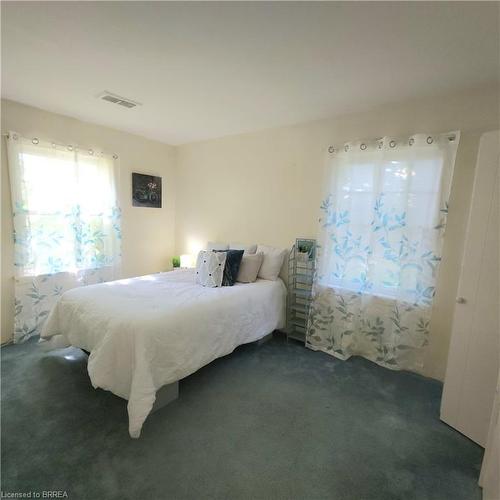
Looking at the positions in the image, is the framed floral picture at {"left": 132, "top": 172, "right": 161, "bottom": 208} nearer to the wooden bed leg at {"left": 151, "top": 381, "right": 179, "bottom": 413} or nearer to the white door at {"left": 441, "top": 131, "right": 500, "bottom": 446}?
the wooden bed leg at {"left": 151, "top": 381, "right": 179, "bottom": 413}

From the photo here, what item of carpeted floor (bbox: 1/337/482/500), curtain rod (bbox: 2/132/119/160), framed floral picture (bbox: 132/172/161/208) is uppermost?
curtain rod (bbox: 2/132/119/160)

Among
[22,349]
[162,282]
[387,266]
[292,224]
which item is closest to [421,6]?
[387,266]

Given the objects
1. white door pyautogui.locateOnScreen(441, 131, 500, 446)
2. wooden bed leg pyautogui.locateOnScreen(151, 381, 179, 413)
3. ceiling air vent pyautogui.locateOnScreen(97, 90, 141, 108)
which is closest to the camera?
white door pyautogui.locateOnScreen(441, 131, 500, 446)

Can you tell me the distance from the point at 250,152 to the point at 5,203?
2.62 m

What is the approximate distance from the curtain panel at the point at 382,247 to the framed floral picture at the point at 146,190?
2.45 m

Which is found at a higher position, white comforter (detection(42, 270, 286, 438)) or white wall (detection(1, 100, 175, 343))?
white wall (detection(1, 100, 175, 343))

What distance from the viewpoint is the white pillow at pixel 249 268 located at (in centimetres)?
300

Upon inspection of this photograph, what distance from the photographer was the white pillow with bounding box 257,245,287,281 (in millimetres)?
3137

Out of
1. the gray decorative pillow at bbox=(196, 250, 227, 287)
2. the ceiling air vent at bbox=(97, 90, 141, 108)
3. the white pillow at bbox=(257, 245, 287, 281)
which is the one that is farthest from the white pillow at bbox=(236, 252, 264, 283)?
the ceiling air vent at bbox=(97, 90, 141, 108)

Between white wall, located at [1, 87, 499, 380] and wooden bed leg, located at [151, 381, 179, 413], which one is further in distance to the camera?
white wall, located at [1, 87, 499, 380]

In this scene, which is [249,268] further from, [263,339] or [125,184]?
[125,184]

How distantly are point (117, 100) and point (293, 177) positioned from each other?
74.6 inches

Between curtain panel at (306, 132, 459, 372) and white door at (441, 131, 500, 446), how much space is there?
1.81 feet

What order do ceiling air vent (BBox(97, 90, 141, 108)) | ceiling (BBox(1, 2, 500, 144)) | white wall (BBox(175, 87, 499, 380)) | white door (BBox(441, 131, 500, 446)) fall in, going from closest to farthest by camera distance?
ceiling (BBox(1, 2, 500, 144)), white door (BBox(441, 131, 500, 446)), white wall (BBox(175, 87, 499, 380)), ceiling air vent (BBox(97, 90, 141, 108))
